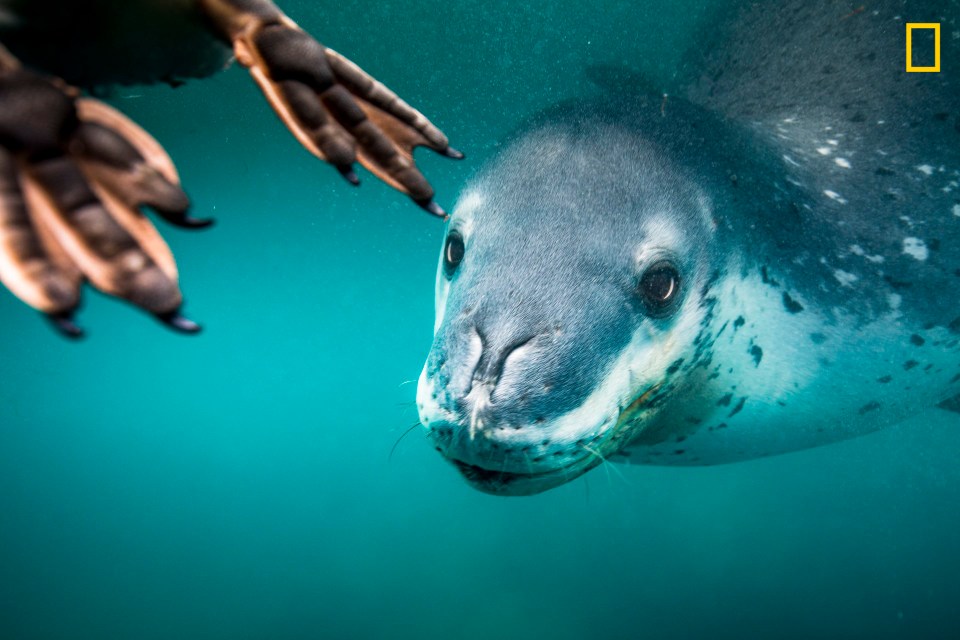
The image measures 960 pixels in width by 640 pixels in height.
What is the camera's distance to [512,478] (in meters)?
1.88

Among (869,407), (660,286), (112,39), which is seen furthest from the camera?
(869,407)

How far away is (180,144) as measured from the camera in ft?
30.7

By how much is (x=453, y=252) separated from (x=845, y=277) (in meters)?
1.59

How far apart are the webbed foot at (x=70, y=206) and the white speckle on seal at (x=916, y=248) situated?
2714mm

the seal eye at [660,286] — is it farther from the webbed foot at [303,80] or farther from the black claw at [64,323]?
the black claw at [64,323]

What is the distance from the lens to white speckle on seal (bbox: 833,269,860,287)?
7.87 feet

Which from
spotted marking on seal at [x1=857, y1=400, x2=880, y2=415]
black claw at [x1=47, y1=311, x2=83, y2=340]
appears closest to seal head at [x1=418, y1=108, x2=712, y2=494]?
black claw at [x1=47, y1=311, x2=83, y2=340]

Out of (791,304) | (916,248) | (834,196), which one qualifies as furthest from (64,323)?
(916,248)

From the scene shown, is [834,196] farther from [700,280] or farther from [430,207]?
[430,207]

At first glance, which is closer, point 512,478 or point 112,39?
point 112,39

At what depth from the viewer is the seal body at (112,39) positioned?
0.97m

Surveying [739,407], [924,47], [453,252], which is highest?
[924,47]

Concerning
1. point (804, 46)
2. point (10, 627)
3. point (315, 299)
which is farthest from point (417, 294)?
point (804, 46)

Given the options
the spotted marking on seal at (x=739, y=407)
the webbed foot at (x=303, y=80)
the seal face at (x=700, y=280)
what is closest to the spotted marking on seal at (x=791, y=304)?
the seal face at (x=700, y=280)
